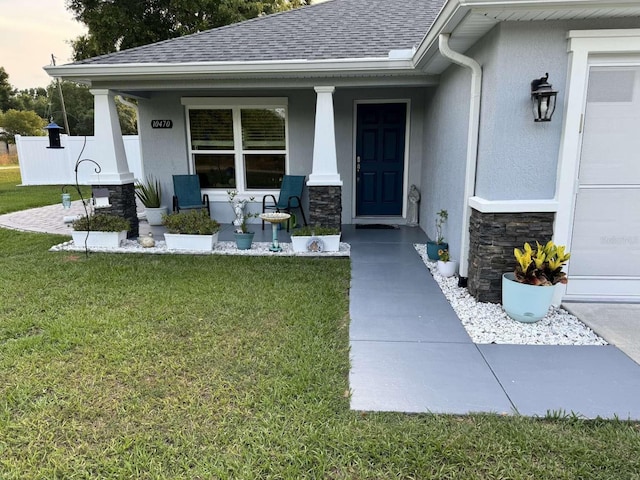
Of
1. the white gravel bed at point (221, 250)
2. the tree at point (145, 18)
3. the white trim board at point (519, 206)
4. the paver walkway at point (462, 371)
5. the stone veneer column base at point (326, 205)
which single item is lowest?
the paver walkway at point (462, 371)

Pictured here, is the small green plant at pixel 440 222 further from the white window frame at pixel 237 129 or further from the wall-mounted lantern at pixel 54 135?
the wall-mounted lantern at pixel 54 135

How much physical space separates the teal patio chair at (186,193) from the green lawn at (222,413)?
3.51m

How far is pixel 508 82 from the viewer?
11.3 ft

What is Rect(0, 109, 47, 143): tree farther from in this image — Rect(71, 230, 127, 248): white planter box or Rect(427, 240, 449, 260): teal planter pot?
Rect(427, 240, 449, 260): teal planter pot

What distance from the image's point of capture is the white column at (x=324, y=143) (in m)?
5.72

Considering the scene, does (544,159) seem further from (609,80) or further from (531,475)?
(531,475)

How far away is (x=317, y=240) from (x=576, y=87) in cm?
328

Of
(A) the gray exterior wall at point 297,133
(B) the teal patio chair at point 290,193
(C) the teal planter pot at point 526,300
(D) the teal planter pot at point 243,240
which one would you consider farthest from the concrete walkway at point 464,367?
(A) the gray exterior wall at point 297,133

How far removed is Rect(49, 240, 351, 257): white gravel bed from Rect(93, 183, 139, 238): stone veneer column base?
0.42 metres

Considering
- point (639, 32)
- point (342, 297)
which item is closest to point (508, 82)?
point (639, 32)

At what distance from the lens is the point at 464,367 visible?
2803 millimetres

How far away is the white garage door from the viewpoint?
3.52 meters

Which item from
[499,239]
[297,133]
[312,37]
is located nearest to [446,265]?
[499,239]

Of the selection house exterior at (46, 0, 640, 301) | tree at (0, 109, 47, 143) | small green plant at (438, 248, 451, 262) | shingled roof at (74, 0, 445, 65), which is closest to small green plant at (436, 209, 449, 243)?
house exterior at (46, 0, 640, 301)
